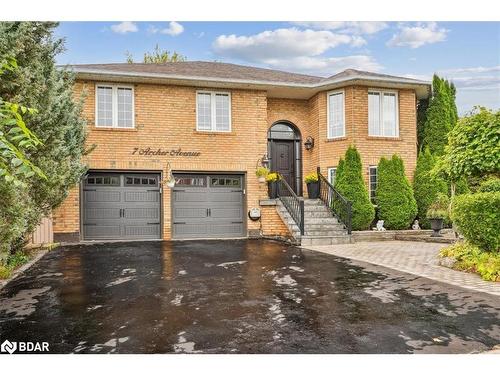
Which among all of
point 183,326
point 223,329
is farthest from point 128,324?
point 223,329

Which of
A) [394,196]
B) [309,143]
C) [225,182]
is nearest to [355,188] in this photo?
[394,196]

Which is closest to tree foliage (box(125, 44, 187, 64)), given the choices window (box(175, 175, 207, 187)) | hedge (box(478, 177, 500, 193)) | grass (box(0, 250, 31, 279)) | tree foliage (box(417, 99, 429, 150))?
window (box(175, 175, 207, 187))

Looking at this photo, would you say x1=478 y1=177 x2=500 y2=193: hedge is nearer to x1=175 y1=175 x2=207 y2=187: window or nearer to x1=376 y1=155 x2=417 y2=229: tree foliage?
x1=376 y1=155 x2=417 y2=229: tree foliage

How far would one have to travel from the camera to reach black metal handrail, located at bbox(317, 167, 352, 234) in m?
12.4

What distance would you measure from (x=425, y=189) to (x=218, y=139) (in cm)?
729

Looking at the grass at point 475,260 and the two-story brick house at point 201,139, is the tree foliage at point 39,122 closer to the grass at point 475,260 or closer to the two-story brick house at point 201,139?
the two-story brick house at point 201,139

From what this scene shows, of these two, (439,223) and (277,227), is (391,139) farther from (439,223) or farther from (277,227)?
(277,227)

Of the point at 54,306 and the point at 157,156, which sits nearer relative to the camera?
the point at 54,306

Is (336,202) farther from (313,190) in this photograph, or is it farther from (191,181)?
(191,181)

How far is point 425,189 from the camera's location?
13984 millimetres

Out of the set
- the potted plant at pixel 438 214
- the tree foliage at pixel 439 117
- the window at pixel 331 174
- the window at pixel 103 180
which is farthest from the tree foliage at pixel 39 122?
the tree foliage at pixel 439 117

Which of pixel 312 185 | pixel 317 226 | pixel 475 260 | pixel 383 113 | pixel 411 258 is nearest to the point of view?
pixel 475 260

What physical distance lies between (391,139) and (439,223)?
140 inches
